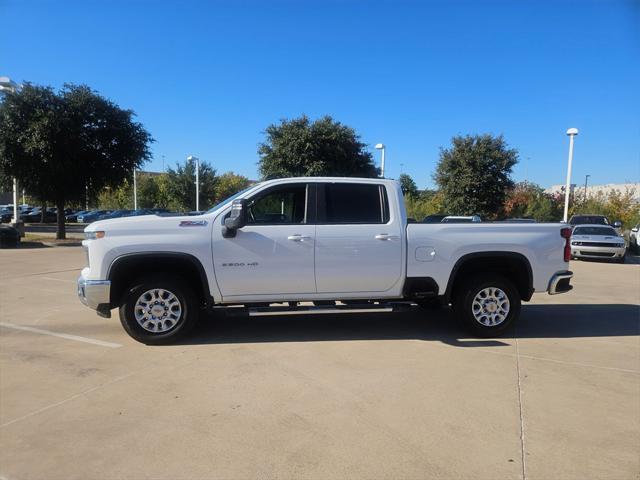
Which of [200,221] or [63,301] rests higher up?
[200,221]

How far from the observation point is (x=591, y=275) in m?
12.9

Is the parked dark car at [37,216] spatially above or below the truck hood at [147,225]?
below

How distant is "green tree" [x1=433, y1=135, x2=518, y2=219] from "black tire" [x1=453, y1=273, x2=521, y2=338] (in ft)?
62.4

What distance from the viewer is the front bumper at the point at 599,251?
644 inches

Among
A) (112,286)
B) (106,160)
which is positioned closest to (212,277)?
(112,286)

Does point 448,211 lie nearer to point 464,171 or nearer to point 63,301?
point 464,171

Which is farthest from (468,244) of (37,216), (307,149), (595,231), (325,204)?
A: (37,216)

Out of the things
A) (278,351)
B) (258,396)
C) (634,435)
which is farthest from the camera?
(278,351)

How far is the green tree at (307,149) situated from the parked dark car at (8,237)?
1143cm

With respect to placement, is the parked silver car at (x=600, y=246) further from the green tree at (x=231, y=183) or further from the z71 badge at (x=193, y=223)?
the green tree at (x=231, y=183)

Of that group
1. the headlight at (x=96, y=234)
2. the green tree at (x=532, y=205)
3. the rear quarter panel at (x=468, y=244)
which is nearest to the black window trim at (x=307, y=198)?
the rear quarter panel at (x=468, y=244)

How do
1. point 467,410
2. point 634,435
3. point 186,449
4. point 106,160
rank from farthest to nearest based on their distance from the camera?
point 106,160, point 467,410, point 634,435, point 186,449

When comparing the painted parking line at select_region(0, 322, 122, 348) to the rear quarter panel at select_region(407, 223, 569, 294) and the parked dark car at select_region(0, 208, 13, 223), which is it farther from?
the parked dark car at select_region(0, 208, 13, 223)

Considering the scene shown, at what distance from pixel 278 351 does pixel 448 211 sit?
21618 mm
